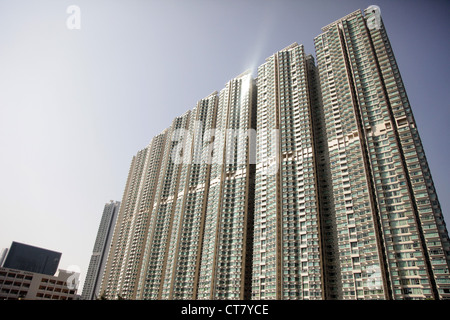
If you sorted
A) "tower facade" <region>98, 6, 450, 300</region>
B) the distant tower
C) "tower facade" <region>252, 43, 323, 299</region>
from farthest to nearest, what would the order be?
the distant tower → "tower facade" <region>252, 43, 323, 299</region> → "tower facade" <region>98, 6, 450, 300</region>

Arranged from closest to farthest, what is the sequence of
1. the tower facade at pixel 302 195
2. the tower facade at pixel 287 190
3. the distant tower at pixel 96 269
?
1. the tower facade at pixel 302 195
2. the tower facade at pixel 287 190
3. the distant tower at pixel 96 269

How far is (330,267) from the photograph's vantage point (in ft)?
228

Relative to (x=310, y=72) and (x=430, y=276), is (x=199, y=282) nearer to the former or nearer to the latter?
(x=430, y=276)

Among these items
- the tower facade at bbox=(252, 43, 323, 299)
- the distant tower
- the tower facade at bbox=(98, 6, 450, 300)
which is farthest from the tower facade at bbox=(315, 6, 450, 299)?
the distant tower

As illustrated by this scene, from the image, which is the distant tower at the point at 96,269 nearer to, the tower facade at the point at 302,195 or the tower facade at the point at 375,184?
the tower facade at the point at 302,195

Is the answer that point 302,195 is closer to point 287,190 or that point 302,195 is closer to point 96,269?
point 287,190

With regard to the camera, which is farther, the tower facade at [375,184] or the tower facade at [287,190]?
the tower facade at [287,190]

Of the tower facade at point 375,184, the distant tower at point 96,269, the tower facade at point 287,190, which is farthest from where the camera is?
the distant tower at point 96,269

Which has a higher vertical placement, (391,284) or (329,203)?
(329,203)

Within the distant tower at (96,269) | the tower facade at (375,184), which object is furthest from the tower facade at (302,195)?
the distant tower at (96,269)

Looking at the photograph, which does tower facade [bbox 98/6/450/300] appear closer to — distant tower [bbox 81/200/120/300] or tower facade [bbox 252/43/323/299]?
tower facade [bbox 252/43/323/299]
